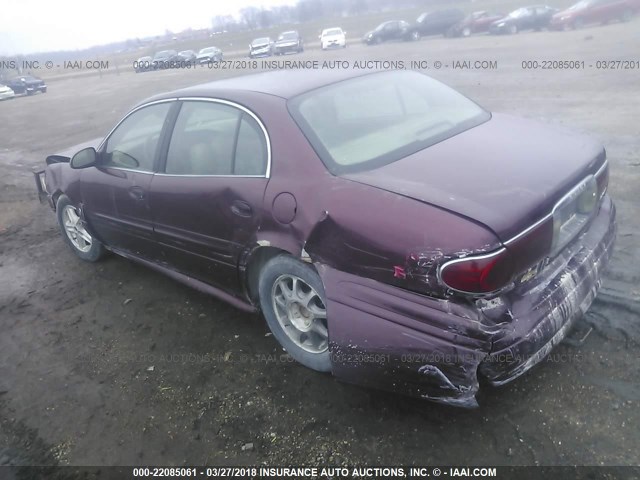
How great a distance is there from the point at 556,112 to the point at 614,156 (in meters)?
2.60

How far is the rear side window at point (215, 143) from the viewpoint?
2947 millimetres

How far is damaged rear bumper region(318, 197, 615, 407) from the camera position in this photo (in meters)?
2.16

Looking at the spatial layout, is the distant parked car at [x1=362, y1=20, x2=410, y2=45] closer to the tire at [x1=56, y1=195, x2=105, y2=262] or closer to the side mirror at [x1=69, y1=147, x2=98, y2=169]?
the tire at [x1=56, y1=195, x2=105, y2=262]

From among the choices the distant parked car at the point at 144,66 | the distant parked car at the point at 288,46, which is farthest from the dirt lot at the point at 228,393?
the distant parked car at the point at 144,66

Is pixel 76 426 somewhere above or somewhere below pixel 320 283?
below

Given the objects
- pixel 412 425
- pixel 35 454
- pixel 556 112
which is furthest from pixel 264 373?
pixel 556 112

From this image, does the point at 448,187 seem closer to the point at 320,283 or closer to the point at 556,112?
the point at 320,283

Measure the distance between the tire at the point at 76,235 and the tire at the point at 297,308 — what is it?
2260 millimetres

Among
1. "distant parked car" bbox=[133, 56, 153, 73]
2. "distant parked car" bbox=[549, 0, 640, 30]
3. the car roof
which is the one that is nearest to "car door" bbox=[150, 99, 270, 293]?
the car roof

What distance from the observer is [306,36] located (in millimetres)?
44781

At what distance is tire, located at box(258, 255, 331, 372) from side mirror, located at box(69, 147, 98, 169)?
6.37ft

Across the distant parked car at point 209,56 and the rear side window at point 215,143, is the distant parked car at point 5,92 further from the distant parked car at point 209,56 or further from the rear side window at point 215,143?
the rear side window at point 215,143

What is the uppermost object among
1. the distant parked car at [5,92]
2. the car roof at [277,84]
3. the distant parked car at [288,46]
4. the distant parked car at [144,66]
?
the car roof at [277,84]

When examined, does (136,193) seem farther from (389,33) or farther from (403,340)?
(389,33)
